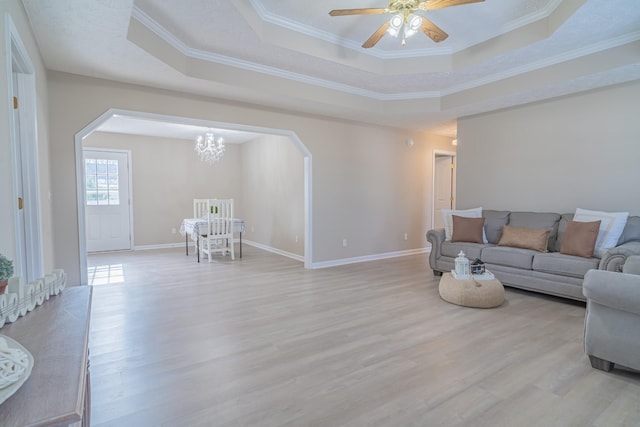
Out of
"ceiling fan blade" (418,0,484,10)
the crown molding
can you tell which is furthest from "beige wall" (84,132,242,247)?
"ceiling fan blade" (418,0,484,10)

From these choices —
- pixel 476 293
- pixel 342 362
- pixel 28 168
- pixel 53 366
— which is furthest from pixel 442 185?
pixel 53 366

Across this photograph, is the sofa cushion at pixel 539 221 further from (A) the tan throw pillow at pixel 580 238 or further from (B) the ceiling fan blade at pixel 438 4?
(B) the ceiling fan blade at pixel 438 4

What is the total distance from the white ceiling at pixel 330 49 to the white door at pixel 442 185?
261 centimetres

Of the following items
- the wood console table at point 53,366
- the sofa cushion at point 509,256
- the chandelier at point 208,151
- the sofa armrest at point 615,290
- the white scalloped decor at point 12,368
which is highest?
the chandelier at point 208,151

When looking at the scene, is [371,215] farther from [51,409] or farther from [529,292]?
[51,409]

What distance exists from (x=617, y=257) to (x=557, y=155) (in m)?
1.91

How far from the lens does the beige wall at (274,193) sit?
→ 6.25m

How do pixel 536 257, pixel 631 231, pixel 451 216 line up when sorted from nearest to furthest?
pixel 631 231 → pixel 536 257 → pixel 451 216

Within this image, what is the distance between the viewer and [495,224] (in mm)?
4648

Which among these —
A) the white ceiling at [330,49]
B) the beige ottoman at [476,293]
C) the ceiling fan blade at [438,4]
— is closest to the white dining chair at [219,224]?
the white ceiling at [330,49]

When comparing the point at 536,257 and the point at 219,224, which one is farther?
the point at 219,224

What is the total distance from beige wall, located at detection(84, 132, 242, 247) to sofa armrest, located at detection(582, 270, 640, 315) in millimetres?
7529

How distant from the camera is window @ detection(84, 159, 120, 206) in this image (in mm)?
6680

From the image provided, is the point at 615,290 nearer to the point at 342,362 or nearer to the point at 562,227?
the point at 342,362
